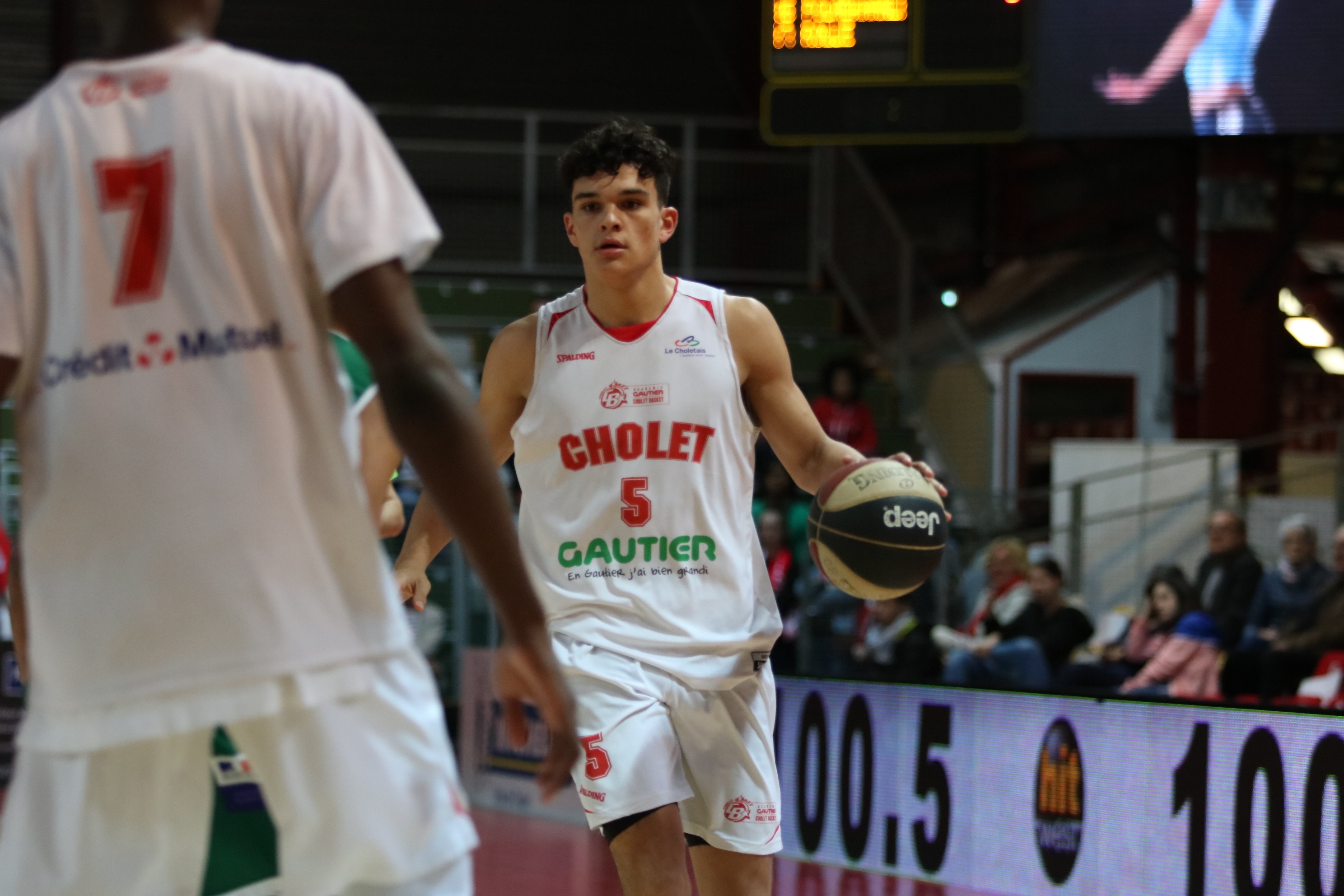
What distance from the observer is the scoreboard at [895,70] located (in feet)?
30.2

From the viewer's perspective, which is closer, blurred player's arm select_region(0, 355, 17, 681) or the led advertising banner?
blurred player's arm select_region(0, 355, 17, 681)

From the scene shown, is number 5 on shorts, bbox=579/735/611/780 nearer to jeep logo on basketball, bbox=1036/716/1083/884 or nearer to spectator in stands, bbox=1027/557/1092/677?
jeep logo on basketball, bbox=1036/716/1083/884

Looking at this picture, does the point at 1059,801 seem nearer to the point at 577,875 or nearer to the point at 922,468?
the point at 577,875

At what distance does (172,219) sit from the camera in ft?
6.55

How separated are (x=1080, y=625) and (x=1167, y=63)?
346 centimetres

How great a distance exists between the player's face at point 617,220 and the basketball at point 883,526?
76 centimetres

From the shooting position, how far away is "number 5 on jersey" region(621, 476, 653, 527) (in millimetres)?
3986

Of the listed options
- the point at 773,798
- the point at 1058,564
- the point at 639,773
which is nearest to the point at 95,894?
the point at 639,773

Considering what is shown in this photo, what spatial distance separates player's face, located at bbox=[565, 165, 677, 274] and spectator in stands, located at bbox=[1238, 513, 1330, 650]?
5.42m

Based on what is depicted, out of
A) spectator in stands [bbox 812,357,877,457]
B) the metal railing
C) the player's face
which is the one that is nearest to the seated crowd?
the metal railing

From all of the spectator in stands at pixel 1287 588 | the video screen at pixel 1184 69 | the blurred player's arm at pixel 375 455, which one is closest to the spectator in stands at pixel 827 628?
the spectator in stands at pixel 1287 588

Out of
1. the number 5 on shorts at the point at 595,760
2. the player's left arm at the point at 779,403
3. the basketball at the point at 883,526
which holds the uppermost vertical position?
the player's left arm at the point at 779,403

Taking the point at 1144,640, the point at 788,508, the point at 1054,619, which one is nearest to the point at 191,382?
the point at 1054,619

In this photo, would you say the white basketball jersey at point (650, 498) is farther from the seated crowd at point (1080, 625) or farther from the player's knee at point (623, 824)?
the seated crowd at point (1080, 625)
